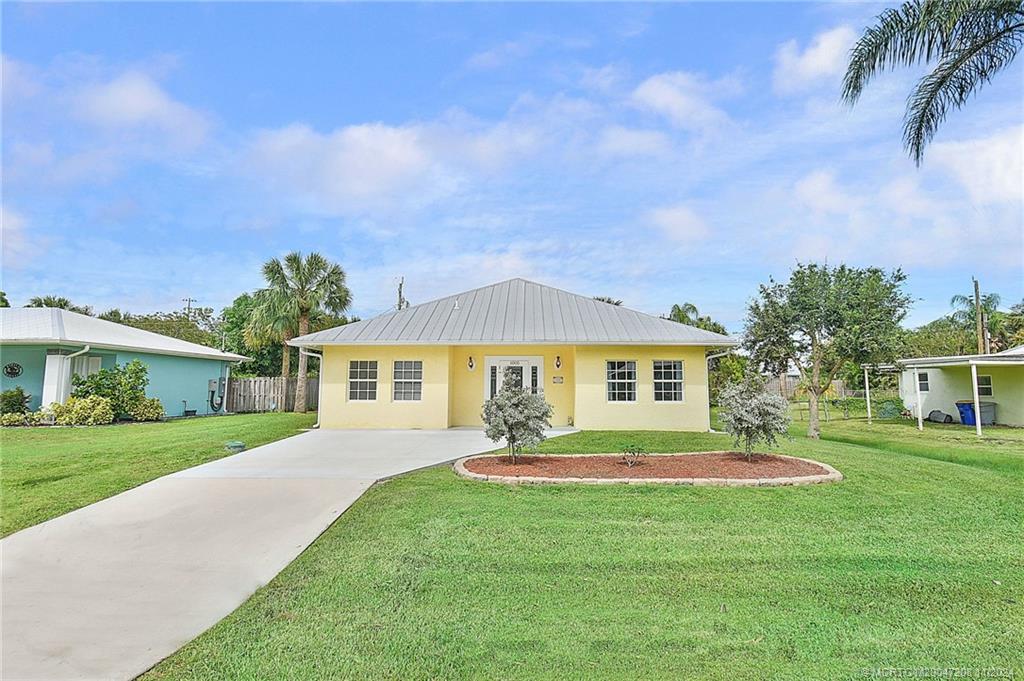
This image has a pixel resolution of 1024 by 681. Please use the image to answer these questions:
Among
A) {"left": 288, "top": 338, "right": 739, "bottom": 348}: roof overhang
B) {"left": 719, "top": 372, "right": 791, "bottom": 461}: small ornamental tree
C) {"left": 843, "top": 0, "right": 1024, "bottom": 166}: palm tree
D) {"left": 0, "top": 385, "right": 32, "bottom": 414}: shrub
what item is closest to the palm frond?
{"left": 843, "top": 0, "right": 1024, "bottom": 166}: palm tree

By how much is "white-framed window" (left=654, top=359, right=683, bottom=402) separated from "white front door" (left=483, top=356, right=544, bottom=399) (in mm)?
3437

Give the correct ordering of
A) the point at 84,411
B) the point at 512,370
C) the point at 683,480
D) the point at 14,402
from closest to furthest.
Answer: the point at 683,480 → the point at 512,370 → the point at 84,411 → the point at 14,402

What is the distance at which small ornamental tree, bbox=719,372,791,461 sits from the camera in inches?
338

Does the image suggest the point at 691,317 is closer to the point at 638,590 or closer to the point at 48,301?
the point at 638,590

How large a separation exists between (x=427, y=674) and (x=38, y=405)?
21438 millimetres

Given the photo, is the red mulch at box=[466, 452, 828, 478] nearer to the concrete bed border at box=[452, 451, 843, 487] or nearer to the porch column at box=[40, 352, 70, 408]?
the concrete bed border at box=[452, 451, 843, 487]

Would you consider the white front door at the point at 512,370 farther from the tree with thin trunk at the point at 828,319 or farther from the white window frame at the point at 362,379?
the tree with thin trunk at the point at 828,319

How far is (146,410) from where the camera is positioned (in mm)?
17906

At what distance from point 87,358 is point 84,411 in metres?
3.17

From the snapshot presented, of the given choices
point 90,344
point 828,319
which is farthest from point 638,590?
point 90,344

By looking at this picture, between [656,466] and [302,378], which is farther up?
[302,378]

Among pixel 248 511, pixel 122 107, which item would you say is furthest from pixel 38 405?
pixel 248 511

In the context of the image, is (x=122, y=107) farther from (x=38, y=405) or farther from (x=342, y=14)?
(x=38, y=405)

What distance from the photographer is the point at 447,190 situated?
58.2 feet
